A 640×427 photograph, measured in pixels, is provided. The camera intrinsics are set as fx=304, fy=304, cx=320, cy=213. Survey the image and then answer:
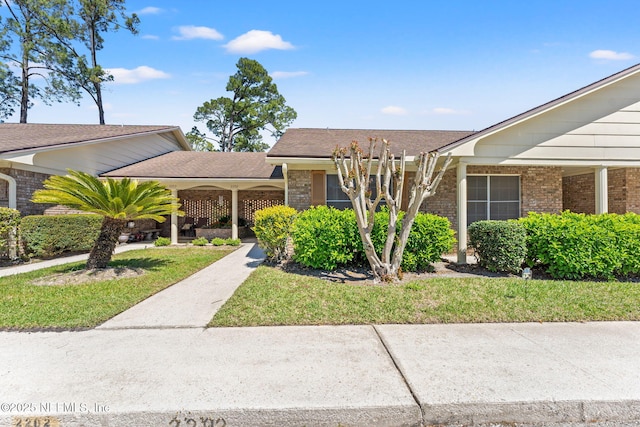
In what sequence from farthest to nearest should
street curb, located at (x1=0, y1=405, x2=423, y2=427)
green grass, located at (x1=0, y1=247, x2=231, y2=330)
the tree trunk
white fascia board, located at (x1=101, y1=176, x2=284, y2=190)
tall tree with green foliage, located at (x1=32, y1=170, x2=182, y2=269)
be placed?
white fascia board, located at (x1=101, y1=176, x2=284, y2=190) → the tree trunk → tall tree with green foliage, located at (x1=32, y1=170, x2=182, y2=269) → green grass, located at (x1=0, y1=247, x2=231, y2=330) → street curb, located at (x1=0, y1=405, x2=423, y2=427)

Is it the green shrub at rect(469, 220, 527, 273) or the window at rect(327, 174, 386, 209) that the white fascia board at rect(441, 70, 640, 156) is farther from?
the window at rect(327, 174, 386, 209)

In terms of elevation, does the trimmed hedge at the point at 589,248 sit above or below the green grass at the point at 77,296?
above

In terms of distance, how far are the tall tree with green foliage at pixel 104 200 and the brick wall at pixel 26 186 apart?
4149 millimetres

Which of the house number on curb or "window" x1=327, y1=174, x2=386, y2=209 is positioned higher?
"window" x1=327, y1=174, x2=386, y2=209

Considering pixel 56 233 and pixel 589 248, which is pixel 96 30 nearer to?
pixel 56 233

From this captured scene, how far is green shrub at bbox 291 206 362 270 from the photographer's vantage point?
7.02 metres

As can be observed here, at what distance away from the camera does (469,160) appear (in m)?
8.46

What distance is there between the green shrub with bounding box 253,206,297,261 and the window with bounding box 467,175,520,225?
20.7 ft

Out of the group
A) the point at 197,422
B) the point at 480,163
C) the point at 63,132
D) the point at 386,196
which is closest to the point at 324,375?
the point at 197,422

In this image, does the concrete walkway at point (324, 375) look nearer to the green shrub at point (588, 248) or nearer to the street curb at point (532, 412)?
the street curb at point (532, 412)

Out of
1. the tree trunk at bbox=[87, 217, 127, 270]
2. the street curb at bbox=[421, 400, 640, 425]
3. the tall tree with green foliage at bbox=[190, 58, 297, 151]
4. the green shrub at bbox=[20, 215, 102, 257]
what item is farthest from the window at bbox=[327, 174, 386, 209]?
the tall tree with green foliage at bbox=[190, 58, 297, 151]

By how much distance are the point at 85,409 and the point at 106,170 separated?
550 inches

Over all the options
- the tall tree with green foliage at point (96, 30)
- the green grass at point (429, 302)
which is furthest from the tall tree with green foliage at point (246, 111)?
the green grass at point (429, 302)

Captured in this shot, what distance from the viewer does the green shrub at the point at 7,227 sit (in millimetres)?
8594
